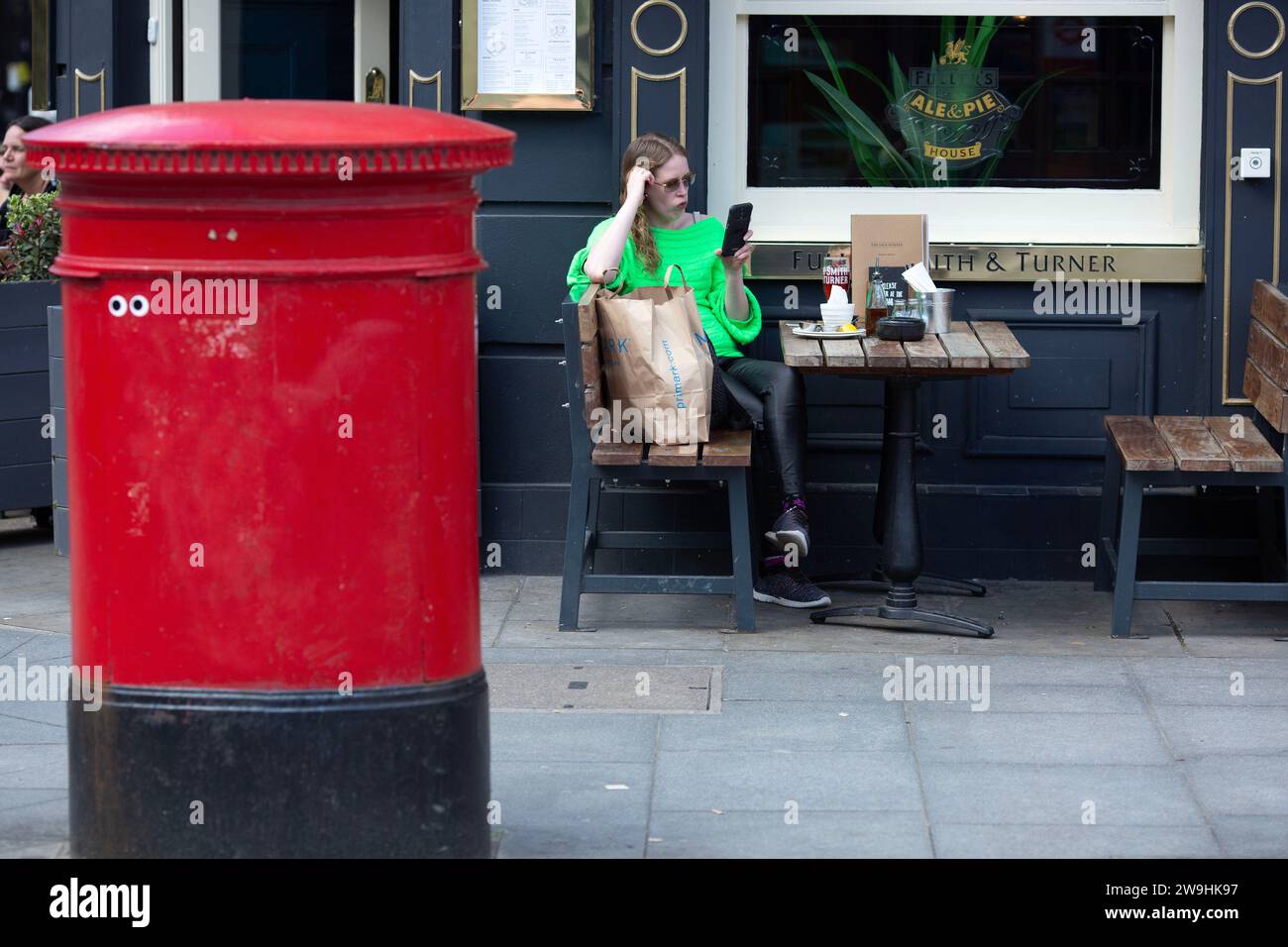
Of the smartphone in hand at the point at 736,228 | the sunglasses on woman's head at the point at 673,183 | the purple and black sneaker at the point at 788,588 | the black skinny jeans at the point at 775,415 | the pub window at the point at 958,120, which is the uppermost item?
the pub window at the point at 958,120

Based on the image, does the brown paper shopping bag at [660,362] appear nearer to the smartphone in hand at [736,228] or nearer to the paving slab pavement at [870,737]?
the smartphone in hand at [736,228]

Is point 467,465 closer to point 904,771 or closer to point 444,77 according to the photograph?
point 904,771

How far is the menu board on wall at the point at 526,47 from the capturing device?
6.83 m

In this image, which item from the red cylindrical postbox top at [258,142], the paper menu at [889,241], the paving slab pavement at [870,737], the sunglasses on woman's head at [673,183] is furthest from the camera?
the paper menu at [889,241]

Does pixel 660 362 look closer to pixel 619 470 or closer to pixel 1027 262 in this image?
pixel 619 470

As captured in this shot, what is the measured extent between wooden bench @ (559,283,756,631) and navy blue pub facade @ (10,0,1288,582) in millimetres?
751

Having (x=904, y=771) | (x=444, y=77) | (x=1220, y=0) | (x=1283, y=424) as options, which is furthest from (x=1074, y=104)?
(x=904, y=771)

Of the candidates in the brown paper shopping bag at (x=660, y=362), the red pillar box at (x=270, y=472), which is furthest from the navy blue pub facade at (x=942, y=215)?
the red pillar box at (x=270, y=472)

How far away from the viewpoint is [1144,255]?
22.5 feet

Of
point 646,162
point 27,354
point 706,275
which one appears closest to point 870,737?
point 706,275

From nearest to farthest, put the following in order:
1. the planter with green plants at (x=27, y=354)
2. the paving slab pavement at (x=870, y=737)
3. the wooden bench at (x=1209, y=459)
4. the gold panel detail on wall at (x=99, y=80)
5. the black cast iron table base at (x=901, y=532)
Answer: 1. the paving slab pavement at (x=870, y=737)
2. the wooden bench at (x=1209, y=459)
3. the black cast iron table base at (x=901, y=532)
4. the planter with green plants at (x=27, y=354)
5. the gold panel detail on wall at (x=99, y=80)

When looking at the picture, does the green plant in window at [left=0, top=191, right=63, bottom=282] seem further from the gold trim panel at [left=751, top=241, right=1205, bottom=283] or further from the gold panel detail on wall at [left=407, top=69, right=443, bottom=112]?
the gold trim panel at [left=751, top=241, right=1205, bottom=283]

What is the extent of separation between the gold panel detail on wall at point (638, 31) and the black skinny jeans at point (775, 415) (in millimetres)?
1185

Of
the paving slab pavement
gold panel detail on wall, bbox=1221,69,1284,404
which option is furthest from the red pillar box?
gold panel detail on wall, bbox=1221,69,1284,404
